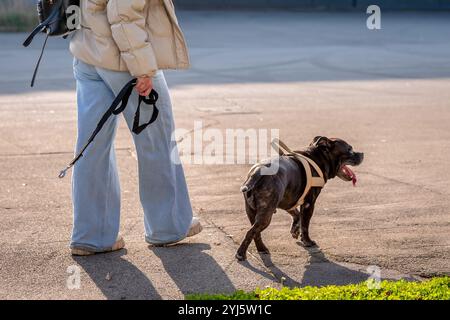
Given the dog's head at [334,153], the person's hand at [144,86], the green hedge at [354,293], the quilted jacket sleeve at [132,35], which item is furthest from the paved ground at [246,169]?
the quilted jacket sleeve at [132,35]

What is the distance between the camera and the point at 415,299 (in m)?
5.00

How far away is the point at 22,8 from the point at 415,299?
1917 centimetres

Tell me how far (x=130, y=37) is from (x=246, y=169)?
10.7 feet

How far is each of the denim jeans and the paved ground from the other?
15 centimetres

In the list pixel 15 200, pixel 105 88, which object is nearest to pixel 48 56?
pixel 15 200

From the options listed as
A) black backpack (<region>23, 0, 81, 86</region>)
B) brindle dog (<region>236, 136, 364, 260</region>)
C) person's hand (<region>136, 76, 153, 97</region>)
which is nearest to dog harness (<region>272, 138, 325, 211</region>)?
brindle dog (<region>236, 136, 364, 260</region>)

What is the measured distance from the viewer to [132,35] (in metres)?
5.57

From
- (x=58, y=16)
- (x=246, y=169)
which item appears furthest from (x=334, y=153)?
(x=246, y=169)

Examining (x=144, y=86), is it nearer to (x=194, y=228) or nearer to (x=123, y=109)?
(x=123, y=109)

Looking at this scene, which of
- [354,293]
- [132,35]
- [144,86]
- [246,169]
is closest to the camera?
[354,293]

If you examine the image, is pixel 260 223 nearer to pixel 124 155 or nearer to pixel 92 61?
pixel 92 61

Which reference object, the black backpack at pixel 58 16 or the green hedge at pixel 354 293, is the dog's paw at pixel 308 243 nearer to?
the green hedge at pixel 354 293

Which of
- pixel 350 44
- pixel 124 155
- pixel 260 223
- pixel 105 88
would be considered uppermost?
pixel 105 88
